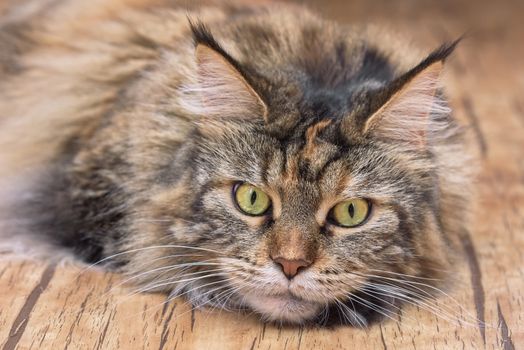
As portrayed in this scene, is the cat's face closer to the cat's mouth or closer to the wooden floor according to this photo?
the cat's mouth

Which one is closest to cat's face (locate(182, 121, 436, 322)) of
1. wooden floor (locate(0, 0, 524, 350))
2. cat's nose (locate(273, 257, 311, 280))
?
cat's nose (locate(273, 257, 311, 280))

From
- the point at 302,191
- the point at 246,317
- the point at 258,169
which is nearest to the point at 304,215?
the point at 302,191

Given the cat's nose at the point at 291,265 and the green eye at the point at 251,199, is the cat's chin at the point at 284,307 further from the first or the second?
the green eye at the point at 251,199

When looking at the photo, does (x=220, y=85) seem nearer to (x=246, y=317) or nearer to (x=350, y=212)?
(x=350, y=212)

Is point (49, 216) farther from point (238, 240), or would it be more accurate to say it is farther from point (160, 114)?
point (238, 240)

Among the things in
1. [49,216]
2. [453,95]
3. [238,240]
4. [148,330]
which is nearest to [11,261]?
[49,216]

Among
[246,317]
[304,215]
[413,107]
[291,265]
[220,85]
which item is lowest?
[246,317]
